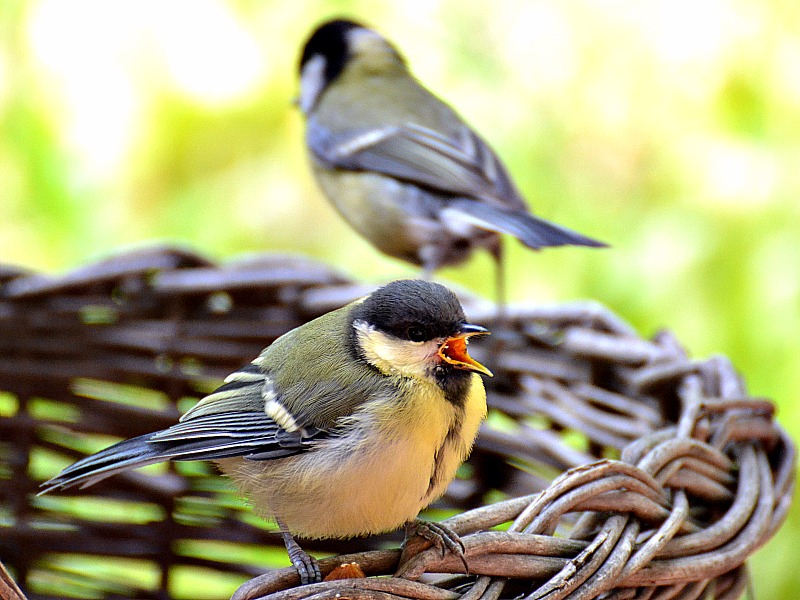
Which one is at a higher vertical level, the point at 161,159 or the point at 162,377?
the point at 161,159

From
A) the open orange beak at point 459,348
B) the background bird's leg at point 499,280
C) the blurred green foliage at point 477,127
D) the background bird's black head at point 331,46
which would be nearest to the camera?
the open orange beak at point 459,348

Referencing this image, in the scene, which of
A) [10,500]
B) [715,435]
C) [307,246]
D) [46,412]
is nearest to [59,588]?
[10,500]

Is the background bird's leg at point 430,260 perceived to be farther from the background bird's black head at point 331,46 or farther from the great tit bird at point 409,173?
the background bird's black head at point 331,46

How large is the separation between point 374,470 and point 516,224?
0.63m

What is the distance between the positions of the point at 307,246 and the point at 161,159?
0.38m

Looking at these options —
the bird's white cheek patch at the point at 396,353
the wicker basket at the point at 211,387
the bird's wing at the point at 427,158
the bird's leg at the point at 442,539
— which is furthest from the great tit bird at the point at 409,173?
the bird's leg at the point at 442,539

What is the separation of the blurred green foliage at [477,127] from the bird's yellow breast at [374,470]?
109cm

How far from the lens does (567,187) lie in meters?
1.86

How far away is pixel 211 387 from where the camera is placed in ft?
4.08

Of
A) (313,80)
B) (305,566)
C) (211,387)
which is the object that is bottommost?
(211,387)

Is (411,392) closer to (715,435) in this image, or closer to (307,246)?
(715,435)

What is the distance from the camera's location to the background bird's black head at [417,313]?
724 mm

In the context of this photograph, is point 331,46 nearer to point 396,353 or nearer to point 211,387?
point 211,387

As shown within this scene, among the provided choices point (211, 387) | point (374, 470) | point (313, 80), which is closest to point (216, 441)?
point (374, 470)
